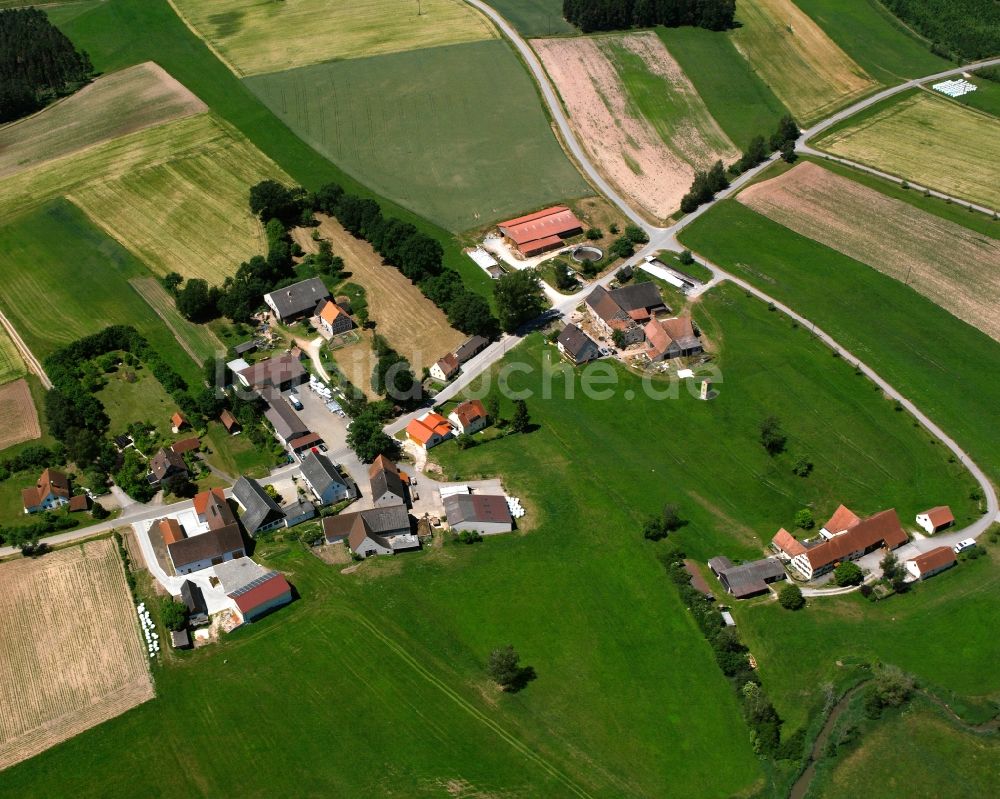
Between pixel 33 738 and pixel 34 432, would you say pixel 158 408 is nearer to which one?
pixel 34 432

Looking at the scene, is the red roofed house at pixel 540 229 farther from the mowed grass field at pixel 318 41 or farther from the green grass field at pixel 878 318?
the mowed grass field at pixel 318 41

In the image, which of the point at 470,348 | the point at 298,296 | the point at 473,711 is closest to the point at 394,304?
the point at 298,296

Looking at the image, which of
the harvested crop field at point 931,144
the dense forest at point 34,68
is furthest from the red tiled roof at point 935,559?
the dense forest at point 34,68

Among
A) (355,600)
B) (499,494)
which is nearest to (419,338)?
(499,494)

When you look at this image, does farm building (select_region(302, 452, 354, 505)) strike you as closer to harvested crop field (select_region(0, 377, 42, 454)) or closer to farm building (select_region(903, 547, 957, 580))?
harvested crop field (select_region(0, 377, 42, 454))

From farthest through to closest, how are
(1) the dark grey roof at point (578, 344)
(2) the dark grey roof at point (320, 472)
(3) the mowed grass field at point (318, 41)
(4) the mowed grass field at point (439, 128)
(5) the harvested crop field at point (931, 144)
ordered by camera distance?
(3) the mowed grass field at point (318, 41)
(5) the harvested crop field at point (931, 144)
(4) the mowed grass field at point (439, 128)
(1) the dark grey roof at point (578, 344)
(2) the dark grey roof at point (320, 472)

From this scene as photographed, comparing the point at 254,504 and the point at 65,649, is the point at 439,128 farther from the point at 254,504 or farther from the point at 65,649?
the point at 65,649
